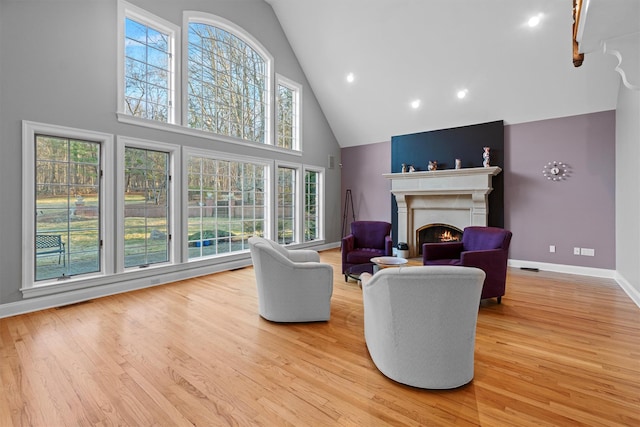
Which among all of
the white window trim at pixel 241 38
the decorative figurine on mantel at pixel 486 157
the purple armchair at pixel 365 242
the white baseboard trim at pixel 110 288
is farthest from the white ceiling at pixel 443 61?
the white baseboard trim at pixel 110 288

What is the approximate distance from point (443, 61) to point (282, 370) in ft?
19.1

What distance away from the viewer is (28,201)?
3.33m

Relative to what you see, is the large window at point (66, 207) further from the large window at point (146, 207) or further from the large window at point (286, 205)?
the large window at point (286, 205)

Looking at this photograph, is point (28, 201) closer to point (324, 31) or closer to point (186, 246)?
point (186, 246)

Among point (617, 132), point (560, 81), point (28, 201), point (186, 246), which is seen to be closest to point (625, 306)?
point (617, 132)

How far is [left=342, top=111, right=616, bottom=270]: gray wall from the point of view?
491 cm

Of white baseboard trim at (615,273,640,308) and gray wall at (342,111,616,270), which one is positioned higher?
gray wall at (342,111,616,270)

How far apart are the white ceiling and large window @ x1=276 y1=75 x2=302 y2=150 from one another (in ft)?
2.17

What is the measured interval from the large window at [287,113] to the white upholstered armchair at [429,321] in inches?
206

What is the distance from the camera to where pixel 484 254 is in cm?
343

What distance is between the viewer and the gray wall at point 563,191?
16.1 ft

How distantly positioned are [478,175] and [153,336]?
5840 millimetres

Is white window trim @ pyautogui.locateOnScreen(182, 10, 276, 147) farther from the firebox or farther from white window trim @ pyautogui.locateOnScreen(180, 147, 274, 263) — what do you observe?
the firebox

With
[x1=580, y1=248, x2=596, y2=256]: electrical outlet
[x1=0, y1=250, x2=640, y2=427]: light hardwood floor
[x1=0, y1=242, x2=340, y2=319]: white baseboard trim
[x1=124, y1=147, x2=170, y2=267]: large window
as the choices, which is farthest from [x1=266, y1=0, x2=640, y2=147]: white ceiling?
[x1=0, y1=242, x2=340, y2=319]: white baseboard trim
